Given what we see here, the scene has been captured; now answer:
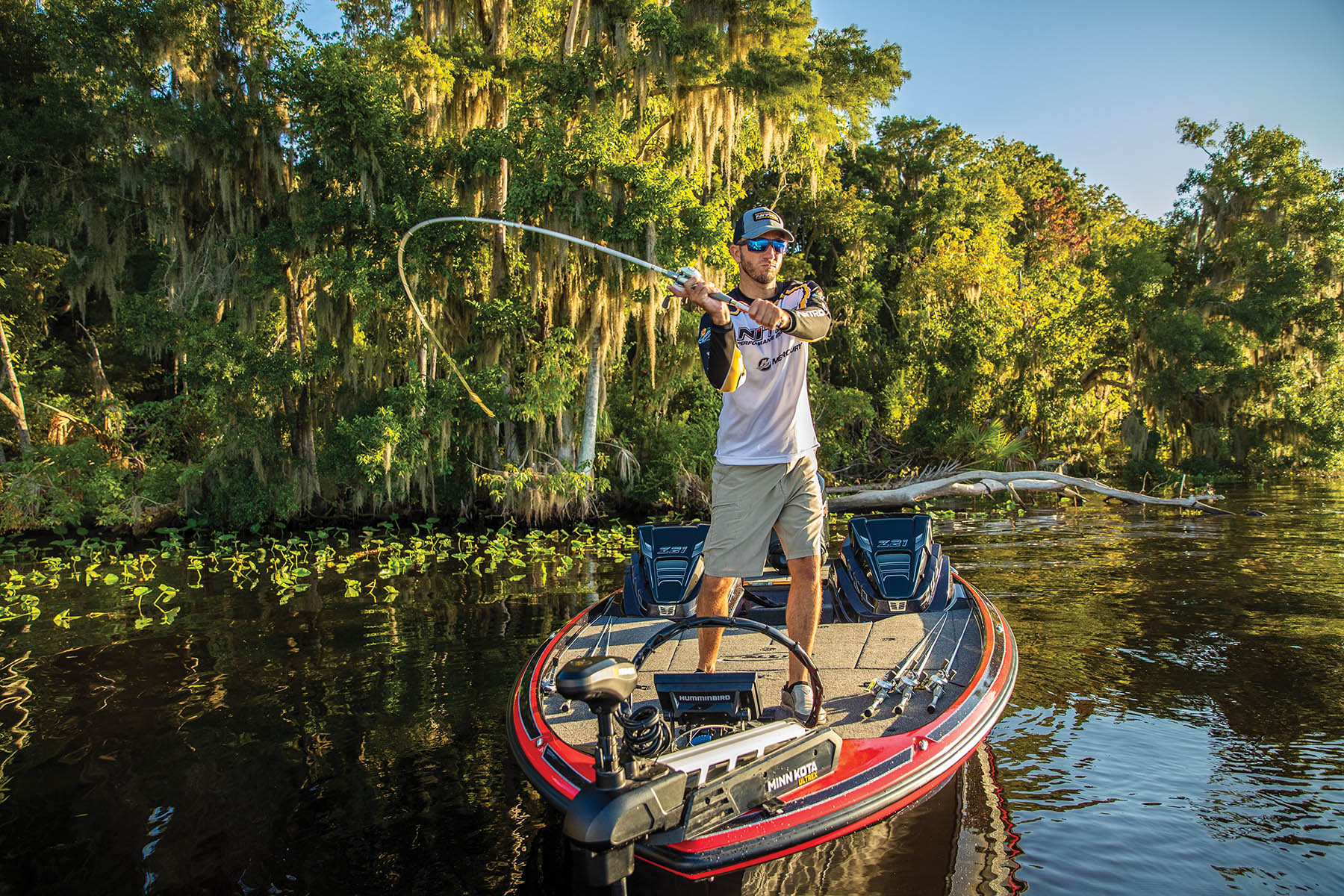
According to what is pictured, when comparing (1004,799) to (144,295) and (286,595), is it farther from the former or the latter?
(144,295)

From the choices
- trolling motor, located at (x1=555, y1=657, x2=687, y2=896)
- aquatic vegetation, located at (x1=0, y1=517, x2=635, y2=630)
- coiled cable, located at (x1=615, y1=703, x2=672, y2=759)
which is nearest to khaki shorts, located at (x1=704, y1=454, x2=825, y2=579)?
coiled cable, located at (x1=615, y1=703, x2=672, y2=759)

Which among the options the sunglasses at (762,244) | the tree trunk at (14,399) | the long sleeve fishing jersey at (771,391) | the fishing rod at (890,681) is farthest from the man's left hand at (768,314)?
the tree trunk at (14,399)

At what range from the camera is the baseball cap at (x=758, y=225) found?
3965 millimetres

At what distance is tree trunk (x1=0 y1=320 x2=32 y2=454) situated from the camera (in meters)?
16.2

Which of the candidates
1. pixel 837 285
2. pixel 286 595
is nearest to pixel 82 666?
pixel 286 595

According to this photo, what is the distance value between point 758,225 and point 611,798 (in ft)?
8.71

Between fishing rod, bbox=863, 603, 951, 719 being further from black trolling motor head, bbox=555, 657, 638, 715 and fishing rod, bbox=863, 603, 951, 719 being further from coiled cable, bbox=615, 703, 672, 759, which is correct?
black trolling motor head, bbox=555, 657, 638, 715

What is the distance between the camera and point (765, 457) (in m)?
4.06

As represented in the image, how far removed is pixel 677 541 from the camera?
227 inches

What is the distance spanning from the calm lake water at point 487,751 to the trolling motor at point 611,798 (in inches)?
32.1

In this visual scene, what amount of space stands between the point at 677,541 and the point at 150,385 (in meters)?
20.4

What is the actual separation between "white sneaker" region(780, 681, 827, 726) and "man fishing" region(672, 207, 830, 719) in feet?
1.10

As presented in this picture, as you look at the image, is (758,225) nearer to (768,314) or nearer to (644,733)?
(768,314)

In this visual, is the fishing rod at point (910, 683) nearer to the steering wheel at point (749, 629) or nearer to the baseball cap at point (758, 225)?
the steering wheel at point (749, 629)
